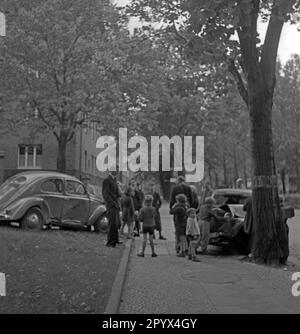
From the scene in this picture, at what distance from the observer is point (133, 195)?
17.0m

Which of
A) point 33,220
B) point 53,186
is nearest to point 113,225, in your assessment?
point 33,220

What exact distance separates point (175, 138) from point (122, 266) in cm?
3300

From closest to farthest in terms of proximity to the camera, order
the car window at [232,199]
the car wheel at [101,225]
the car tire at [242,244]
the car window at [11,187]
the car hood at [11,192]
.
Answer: the car tire at [242,244], the car window at [232,199], the car hood at [11,192], the car window at [11,187], the car wheel at [101,225]

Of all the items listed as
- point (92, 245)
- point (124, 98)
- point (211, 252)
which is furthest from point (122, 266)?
point (124, 98)

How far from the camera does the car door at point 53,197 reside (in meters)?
14.7

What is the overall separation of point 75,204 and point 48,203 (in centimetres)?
106

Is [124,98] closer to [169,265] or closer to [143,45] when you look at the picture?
[143,45]

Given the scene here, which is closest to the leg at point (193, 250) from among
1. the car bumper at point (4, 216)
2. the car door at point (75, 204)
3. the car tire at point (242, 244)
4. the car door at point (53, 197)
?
the car tire at point (242, 244)

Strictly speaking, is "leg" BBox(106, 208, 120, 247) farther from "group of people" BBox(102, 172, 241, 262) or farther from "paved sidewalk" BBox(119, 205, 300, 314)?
"paved sidewalk" BBox(119, 205, 300, 314)

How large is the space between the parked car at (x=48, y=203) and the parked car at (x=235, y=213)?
419 cm

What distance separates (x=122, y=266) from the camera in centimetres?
953

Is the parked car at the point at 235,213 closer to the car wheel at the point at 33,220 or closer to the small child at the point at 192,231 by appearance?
the small child at the point at 192,231

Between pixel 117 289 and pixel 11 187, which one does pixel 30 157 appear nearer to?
pixel 11 187

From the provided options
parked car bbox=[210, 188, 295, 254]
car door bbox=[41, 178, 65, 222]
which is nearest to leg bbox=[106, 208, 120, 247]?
parked car bbox=[210, 188, 295, 254]
